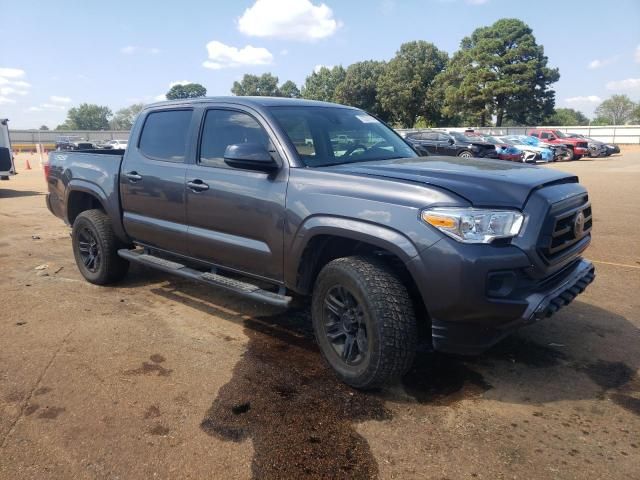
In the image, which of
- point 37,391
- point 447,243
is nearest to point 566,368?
point 447,243

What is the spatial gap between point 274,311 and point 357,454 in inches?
91.2

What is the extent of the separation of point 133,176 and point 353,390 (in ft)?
9.57

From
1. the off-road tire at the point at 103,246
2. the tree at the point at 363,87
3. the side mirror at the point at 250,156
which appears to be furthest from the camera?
the tree at the point at 363,87

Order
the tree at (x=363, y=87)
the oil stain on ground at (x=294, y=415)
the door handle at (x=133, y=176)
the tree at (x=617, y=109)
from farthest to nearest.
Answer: the tree at (x=617, y=109)
the tree at (x=363, y=87)
the door handle at (x=133, y=176)
the oil stain on ground at (x=294, y=415)

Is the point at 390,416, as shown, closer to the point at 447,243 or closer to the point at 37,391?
the point at 447,243

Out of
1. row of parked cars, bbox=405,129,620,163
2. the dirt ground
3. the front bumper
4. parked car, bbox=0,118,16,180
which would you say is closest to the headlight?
the front bumper

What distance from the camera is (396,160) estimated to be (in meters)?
3.96

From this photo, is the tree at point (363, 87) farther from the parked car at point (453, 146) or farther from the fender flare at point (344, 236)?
the fender flare at point (344, 236)

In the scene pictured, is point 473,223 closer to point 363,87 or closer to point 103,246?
point 103,246

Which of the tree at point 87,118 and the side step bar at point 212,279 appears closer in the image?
the side step bar at point 212,279

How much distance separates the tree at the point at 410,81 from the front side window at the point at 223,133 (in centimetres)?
5940

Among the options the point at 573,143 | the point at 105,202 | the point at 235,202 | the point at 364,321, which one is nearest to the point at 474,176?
the point at 364,321

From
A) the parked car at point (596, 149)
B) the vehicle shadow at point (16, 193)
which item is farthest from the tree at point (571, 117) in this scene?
the vehicle shadow at point (16, 193)

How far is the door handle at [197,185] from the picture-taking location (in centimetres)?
407
